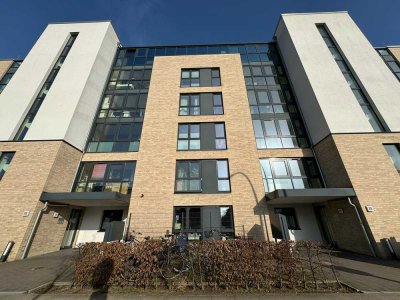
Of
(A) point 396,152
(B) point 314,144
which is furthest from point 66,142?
(A) point 396,152

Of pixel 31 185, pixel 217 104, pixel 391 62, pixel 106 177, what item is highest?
pixel 391 62

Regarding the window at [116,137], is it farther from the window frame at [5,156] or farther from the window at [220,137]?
the window at [220,137]

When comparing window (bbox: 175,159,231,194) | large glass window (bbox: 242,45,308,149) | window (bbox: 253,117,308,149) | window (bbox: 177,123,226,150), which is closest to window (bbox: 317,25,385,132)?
large glass window (bbox: 242,45,308,149)

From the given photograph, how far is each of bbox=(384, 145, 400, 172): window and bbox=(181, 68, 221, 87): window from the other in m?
12.9

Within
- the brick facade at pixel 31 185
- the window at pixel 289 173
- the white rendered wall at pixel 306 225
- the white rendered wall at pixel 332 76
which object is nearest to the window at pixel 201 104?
the window at pixel 289 173

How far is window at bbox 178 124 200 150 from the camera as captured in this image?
46.8 ft

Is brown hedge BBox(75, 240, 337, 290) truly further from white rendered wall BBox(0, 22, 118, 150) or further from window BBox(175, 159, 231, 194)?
white rendered wall BBox(0, 22, 118, 150)

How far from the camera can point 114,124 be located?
16.1 metres

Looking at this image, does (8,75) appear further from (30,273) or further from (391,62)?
(391,62)

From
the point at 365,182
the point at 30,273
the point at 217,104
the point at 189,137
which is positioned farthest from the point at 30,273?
the point at 365,182

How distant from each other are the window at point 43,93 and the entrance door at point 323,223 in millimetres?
21951

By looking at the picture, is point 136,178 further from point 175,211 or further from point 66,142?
point 66,142

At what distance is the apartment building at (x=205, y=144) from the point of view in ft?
37.0

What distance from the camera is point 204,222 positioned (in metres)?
11.8
